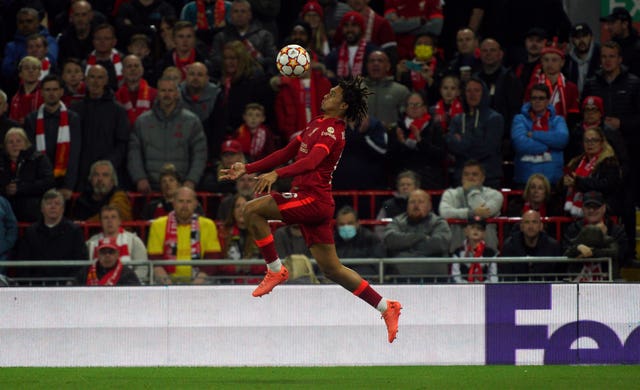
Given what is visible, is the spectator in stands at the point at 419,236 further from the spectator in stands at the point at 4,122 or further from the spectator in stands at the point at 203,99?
the spectator in stands at the point at 4,122

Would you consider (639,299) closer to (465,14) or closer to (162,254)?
(162,254)

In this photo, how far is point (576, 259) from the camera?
12320 millimetres

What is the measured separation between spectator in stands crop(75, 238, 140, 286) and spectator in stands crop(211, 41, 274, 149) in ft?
10.4

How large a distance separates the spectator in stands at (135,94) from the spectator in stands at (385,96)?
259cm

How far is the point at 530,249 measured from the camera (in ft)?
43.7

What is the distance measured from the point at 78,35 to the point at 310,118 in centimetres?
349

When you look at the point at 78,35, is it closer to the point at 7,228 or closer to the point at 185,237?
the point at 7,228

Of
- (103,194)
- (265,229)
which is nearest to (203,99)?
(103,194)

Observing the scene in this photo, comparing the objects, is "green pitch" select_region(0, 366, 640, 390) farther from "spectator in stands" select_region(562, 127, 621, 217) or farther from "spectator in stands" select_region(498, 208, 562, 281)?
"spectator in stands" select_region(562, 127, 621, 217)

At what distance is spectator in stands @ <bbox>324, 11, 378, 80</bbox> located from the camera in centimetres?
1577

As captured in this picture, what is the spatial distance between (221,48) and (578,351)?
6.50 meters

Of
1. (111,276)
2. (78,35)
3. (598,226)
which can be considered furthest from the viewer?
(78,35)

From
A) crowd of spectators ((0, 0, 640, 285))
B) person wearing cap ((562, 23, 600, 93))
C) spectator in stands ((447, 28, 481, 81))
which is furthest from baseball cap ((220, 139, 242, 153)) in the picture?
person wearing cap ((562, 23, 600, 93))

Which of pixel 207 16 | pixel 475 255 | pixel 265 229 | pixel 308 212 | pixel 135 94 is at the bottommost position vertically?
pixel 475 255
